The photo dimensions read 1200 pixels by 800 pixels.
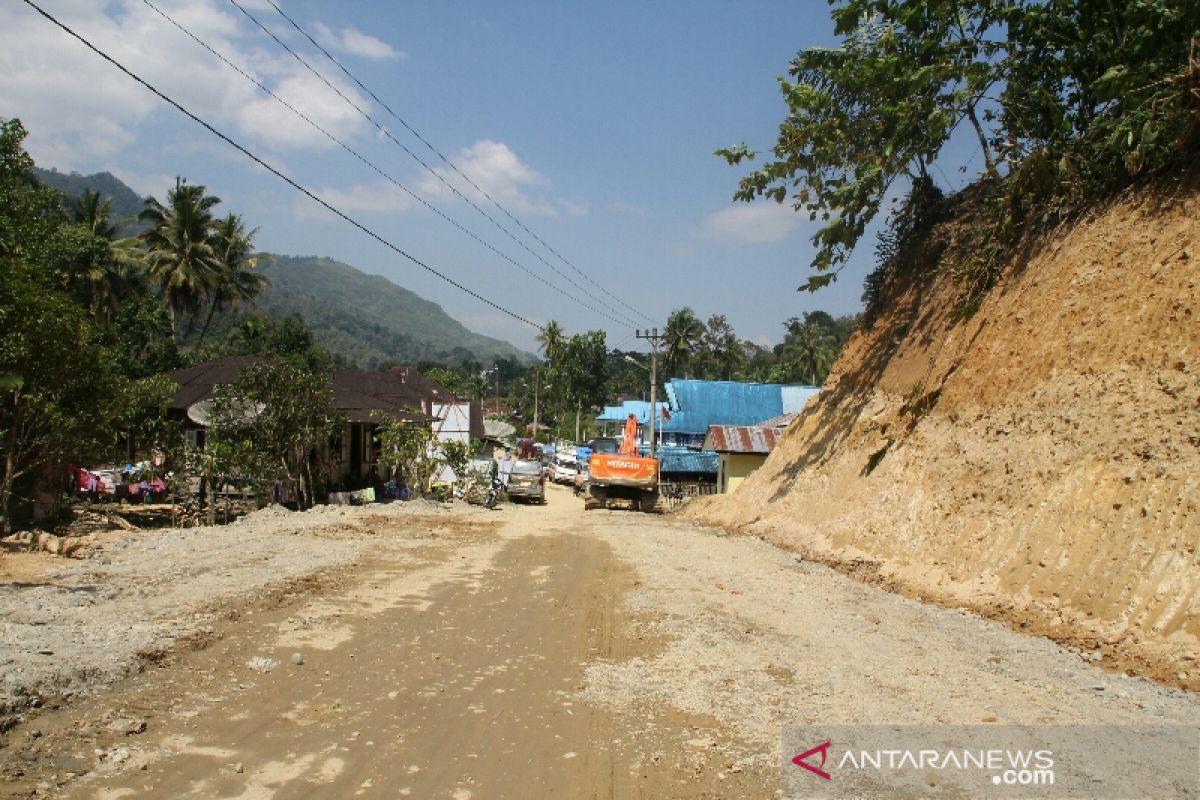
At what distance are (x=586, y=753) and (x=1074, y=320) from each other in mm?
12033

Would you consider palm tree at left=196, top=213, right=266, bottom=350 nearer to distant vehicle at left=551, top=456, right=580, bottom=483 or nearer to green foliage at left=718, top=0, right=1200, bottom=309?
distant vehicle at left=551, top=456, right=580, bottom=483

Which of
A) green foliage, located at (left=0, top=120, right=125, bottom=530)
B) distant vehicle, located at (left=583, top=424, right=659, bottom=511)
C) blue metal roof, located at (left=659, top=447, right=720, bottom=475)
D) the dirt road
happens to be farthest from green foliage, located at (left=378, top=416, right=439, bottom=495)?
blue metal roof, located at (left=659, top=447, right=720, bottom=475)

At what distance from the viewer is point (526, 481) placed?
119ft

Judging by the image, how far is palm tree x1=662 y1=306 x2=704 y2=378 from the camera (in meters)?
80.9

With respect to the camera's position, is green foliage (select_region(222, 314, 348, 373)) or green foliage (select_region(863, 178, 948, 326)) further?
green foliage (select_region(222, 314, 348, 373))

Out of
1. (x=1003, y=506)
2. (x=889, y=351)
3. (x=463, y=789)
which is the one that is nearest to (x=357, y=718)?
(x=463, y=789)

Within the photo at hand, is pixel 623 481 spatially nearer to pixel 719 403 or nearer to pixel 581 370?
pixel 719 403

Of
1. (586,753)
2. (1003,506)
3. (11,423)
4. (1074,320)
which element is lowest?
(586,753)

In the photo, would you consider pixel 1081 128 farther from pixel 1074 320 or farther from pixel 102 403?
pixel 102 403

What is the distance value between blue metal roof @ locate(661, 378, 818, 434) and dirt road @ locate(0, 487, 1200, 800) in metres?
39.2

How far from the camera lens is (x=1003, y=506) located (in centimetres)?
1255

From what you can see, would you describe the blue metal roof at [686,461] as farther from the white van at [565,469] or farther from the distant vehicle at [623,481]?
the distant vehicle at [623,481]

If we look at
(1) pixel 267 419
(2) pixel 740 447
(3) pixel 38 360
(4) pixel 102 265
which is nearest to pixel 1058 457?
(3) pixel 38 360

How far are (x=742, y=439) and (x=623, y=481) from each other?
638cm
